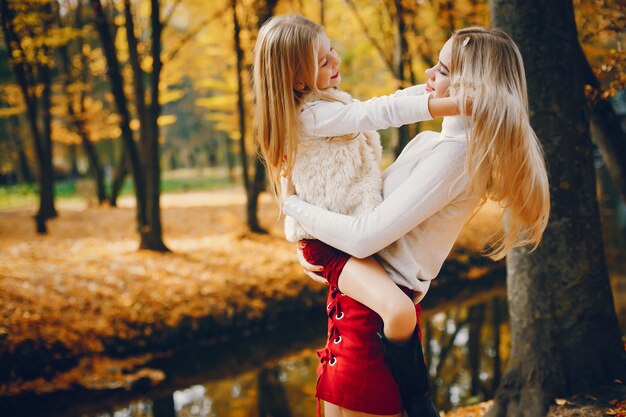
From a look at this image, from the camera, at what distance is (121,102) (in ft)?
31.1

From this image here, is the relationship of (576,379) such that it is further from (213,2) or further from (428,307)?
(213,2)

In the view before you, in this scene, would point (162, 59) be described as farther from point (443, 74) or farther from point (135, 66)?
point (443, 74)

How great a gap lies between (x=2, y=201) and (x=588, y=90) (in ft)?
70.0

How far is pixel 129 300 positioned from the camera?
7.58 m

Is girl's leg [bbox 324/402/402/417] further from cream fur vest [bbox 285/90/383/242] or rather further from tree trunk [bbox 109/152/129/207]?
tree trunk [bbox 109/152/129/207]

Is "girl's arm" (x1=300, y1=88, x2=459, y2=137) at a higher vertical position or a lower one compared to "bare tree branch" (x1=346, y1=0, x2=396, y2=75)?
lower

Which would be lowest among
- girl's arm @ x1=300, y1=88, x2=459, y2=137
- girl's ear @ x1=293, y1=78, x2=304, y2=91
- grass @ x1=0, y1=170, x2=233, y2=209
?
grass @ x1=0, y1=170, x2=233, y2=209

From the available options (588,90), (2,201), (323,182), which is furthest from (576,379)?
(2,201)

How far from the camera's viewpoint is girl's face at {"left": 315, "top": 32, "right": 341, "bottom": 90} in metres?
1.98

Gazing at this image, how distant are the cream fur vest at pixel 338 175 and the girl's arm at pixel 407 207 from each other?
0.38ft

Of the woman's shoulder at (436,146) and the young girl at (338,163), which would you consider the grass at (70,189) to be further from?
the woman's shoulder at (436,146)

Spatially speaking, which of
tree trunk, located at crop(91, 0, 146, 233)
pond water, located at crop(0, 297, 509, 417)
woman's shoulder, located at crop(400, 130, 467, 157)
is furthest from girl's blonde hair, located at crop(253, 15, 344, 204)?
tree trunk, located at crop(91, 0, 146, 233)

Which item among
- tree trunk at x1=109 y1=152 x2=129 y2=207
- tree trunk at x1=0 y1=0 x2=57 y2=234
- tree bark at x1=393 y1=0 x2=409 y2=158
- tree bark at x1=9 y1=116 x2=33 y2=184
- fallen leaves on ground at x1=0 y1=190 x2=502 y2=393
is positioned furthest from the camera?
tree bark at x1=9 y1=116 x2=33 y2=184

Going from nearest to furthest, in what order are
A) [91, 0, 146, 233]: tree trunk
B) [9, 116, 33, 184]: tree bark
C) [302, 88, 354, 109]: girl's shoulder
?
[302, 88, 354, 109]: girl's shoulder < [91, 0, 146, 233]: tree trunk < [9, 116, 33, 184]: tree bark
